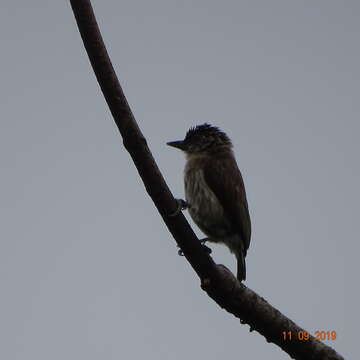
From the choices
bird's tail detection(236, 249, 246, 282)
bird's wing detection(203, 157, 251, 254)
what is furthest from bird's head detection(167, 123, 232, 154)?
bird's tail detection(236, 249, 246, 282)

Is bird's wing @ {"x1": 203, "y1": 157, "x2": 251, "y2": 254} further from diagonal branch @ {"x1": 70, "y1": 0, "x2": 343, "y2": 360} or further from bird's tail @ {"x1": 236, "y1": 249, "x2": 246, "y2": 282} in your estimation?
diagonal branch @ {"x1": 70, "y1": 0, "x2": 343, "y2": 360}

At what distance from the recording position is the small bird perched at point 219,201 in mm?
5824

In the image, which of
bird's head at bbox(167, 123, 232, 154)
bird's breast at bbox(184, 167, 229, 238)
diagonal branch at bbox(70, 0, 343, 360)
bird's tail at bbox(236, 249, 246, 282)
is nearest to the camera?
diagonal branch at bbox(70, 0, 343, 360)

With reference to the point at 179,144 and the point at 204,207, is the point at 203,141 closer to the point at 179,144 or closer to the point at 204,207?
the point at 179,144

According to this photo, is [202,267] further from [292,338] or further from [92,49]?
[92,49]

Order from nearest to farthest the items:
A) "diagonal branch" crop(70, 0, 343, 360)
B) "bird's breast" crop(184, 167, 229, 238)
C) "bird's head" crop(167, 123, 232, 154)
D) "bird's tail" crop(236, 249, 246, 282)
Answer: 1. "diagonal branch" crop(70, 0, 343, 360)
2. "bird's breast" crop(184, 167, 229, 238)
3. "bird's tail" crop(236, 249, 246, 282)
4. "bird's head" crop(167, 123, 232, 154)

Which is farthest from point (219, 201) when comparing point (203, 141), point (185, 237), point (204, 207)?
point (185, 237)

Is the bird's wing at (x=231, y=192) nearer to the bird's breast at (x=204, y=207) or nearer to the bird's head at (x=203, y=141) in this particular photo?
the bird's breast at (x=204, y=207)

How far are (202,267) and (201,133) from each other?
3080 mm

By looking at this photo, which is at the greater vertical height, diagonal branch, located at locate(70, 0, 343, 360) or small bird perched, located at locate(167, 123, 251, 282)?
small bird perched, located at locate(167, 123, 251, 282)

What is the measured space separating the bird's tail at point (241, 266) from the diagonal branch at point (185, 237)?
6.11ft

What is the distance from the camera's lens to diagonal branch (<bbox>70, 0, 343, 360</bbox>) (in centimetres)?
345

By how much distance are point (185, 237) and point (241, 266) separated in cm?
240

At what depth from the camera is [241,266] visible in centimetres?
622
